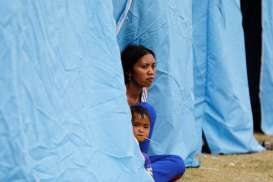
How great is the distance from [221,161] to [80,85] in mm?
2238

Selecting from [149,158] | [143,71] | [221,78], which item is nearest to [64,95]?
[149,158]

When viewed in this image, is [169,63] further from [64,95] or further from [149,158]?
[64,95]

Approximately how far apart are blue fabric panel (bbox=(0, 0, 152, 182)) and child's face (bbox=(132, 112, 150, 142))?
0.37 meters

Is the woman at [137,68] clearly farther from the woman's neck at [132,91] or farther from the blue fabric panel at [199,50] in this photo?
the blue fabric panel at [199,50]

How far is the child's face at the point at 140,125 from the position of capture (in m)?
4.21

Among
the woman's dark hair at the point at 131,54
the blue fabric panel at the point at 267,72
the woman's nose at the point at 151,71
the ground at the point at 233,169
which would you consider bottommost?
the ground at the point at 233,169

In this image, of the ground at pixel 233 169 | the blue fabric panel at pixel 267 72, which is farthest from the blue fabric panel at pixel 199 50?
the blue fabric panel at pixel 267 72

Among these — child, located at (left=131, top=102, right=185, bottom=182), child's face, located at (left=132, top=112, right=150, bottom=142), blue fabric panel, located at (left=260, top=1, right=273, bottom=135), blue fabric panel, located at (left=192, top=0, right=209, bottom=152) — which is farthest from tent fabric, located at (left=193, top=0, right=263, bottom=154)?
child's face, located at (left=132, top=112, right=150, bottom=142)

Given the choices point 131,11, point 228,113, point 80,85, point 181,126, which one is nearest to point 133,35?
point 131,11

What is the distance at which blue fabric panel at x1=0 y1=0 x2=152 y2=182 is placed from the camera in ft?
11.6

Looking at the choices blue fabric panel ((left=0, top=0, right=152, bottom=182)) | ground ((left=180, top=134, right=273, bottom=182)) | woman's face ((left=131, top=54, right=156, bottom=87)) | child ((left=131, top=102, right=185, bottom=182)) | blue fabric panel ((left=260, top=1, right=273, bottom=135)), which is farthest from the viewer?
blue fabric panel ((left=260, top=1, right=273, bottom=135))

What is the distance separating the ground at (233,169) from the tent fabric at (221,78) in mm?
167

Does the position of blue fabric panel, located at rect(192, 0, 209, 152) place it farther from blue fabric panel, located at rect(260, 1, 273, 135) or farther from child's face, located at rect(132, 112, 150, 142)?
child's face, located at rect(132, 112, 150, 142)

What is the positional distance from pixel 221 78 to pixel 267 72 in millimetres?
1039
